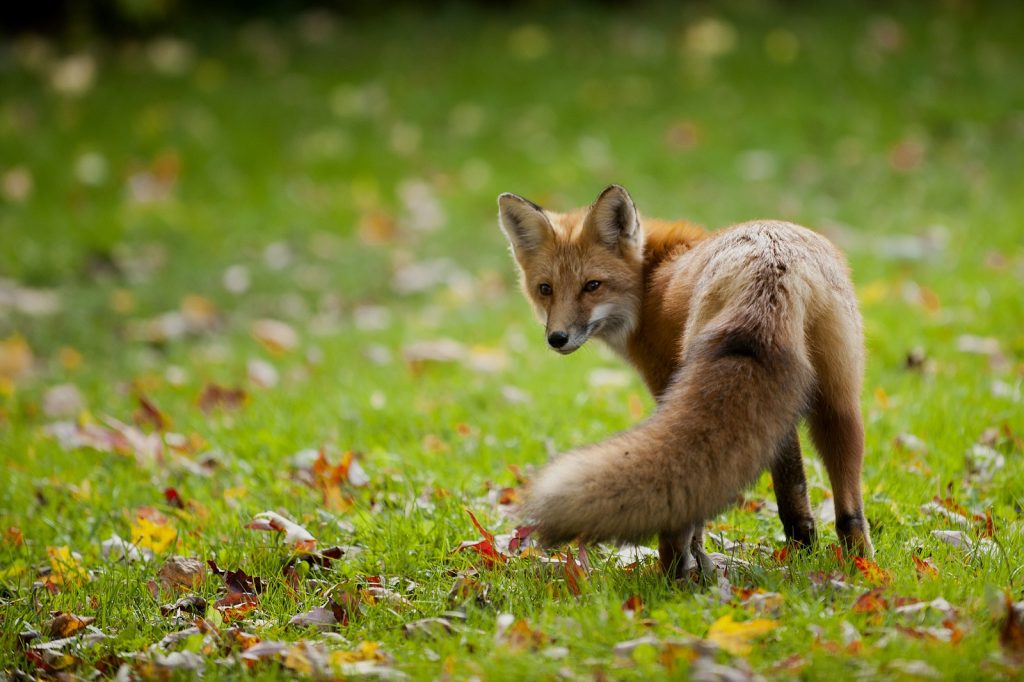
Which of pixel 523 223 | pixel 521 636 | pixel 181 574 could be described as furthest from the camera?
pixel 523 223

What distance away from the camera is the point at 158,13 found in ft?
48.2

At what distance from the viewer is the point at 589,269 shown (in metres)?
4.39

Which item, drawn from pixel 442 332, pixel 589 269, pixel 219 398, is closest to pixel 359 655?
pixel 589 269

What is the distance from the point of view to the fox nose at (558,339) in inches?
170

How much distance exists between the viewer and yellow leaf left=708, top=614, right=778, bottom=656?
299 centimetres

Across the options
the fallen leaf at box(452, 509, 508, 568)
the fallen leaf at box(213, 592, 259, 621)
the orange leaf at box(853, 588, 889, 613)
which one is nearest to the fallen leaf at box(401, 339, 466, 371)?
the fallen leaf at box(452, 509, 508, 568)

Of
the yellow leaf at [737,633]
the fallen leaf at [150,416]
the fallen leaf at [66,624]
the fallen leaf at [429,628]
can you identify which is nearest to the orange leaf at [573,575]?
the fallen leaf at [429,628]

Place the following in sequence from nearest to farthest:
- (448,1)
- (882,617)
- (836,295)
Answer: (882,617)
(836,295)
(448,1)

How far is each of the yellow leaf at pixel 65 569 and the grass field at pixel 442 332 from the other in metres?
0.02

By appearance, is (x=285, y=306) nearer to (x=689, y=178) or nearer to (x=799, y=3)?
(x=689, y=178)

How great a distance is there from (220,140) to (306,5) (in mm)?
5176

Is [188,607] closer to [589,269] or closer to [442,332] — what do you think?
[589,269]

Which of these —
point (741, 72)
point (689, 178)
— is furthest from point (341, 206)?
point (741, 72)

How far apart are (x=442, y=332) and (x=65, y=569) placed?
4.08 m
